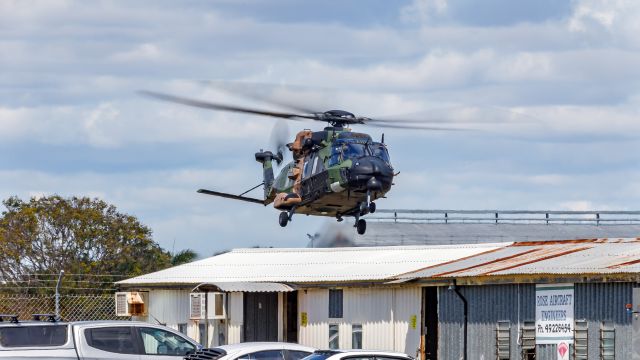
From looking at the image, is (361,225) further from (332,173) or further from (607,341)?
(607,341)

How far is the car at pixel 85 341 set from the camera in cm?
2922

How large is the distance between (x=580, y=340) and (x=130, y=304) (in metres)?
19.4

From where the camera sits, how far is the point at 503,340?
3350cm

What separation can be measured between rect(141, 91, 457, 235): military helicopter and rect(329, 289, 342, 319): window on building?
3.04 meters

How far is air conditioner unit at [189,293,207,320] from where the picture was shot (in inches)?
1736

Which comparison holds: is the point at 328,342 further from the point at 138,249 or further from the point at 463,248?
the point at 138,249

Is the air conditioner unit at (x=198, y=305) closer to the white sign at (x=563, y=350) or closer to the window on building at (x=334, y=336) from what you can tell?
the window on building at (x=334, y=336)

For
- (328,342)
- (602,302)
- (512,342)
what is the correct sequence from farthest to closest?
(328,342) < (512,342) < (602,302)

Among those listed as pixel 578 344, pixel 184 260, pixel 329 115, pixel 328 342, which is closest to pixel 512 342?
pixel 578 344

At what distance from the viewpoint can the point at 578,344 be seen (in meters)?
31.4

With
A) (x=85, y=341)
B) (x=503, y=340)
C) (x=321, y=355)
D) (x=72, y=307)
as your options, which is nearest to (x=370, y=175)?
(x=503, y=340)

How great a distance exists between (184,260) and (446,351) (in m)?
29.3

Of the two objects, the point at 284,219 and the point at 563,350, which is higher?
the point at 284,219

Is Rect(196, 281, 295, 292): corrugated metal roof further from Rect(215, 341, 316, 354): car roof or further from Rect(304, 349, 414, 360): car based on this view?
Rect(304, 349, 414, 360): car
